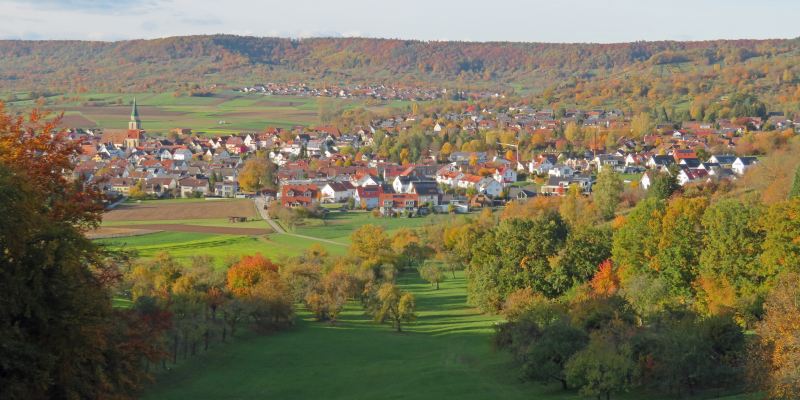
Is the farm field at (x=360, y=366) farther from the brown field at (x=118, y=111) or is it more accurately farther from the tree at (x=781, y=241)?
the brown field at (x=118, y=111)

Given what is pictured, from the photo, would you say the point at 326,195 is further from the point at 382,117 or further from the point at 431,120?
the point at 382,117

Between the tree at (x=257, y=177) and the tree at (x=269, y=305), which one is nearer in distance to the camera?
the tree at (x=269, y=305)

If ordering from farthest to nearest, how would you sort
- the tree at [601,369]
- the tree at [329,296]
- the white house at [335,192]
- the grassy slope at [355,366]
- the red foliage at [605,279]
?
the white house at [335,192], the tree at [329,296], the red foliage at [605,279], the grassy slope at [355,366], the tree at [601,369]

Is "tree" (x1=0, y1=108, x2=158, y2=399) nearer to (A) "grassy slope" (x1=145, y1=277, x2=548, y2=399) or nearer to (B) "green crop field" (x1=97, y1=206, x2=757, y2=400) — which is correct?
(B) "green crop field" (x1=97, y1=206, x2=757, y2=400)

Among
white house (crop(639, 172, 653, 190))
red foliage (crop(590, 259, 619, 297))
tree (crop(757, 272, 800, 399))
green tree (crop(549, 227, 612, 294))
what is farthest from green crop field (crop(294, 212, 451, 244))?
tree (crop(757, 272, 800, 399))

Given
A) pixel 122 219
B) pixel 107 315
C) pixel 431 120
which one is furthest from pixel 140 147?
pixel 107 315

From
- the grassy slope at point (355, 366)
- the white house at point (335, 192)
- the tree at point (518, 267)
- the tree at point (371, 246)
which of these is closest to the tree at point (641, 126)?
the white house at point (335, 192)
